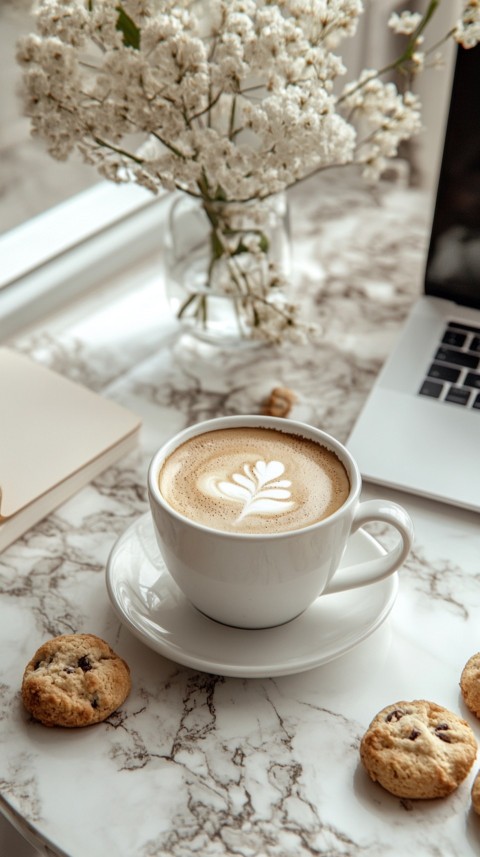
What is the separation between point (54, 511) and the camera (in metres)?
0.83

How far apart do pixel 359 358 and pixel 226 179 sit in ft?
1.05

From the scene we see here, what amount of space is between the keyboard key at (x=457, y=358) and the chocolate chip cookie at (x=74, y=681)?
0.51m

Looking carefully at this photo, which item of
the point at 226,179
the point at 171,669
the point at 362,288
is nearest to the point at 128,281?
the point at 362,288

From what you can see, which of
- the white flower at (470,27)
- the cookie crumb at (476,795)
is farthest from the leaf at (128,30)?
the cookie crumb at (476,795)

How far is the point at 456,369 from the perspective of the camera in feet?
3.16

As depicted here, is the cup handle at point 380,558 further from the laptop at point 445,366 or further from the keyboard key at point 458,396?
the keyboard key at point 458,396

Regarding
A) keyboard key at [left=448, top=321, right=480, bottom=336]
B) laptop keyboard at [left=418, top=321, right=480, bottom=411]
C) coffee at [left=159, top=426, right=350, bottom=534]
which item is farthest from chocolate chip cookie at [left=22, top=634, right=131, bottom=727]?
keyboard key at [left=448, top=321, right=480, bottom=336]

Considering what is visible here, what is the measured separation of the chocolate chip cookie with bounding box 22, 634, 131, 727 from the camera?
612mm

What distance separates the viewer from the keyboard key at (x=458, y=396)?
0.92 meters

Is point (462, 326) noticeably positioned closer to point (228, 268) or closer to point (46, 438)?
point (228, 268)

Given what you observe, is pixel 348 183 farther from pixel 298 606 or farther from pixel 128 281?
pixel 298 606

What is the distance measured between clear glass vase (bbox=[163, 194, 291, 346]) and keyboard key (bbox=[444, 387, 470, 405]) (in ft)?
0.62

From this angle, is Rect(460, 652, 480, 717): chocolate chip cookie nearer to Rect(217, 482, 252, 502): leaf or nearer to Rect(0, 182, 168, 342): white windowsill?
Rect(217, 482, 252, 502): leaf

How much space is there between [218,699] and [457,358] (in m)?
0.49
